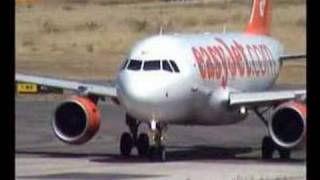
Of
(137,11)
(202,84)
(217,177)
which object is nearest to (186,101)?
(202,84)

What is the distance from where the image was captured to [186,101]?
24547 mm

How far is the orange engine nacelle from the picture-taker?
83.6 ft

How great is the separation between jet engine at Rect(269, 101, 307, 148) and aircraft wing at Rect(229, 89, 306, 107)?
0.43m

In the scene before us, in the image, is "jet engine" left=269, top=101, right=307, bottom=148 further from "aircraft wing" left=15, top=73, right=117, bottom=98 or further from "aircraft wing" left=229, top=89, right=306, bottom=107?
"aircraft wing" left=15, top=73, right=117, bottom=98

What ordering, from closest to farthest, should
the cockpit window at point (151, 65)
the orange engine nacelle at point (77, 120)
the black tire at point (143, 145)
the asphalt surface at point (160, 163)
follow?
1. the asphalt surface at point (160, 163)
2. the cockpit window at point (151, 65)
3. the orange engine nacelle at point (77, 120)
4. the black tire at point (143, 145)

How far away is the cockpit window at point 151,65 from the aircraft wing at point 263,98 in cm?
227

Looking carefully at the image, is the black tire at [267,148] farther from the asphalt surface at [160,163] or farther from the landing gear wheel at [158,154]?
the landing gear wheel at [158,154]

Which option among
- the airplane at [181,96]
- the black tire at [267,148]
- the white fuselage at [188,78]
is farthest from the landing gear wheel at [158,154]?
the black tire at [267,148]

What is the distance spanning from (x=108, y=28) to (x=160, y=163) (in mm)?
66212

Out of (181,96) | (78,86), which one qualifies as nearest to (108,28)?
(78,86)

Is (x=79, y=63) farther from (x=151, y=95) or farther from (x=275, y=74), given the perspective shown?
(x=151, y=95)

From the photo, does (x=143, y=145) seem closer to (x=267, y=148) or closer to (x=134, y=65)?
(x=134, y=65)

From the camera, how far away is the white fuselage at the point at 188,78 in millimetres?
23578

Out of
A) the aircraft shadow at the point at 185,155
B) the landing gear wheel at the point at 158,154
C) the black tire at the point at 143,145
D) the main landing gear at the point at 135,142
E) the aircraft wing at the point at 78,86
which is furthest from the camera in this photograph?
the aircraft wing at the point at 78,86
